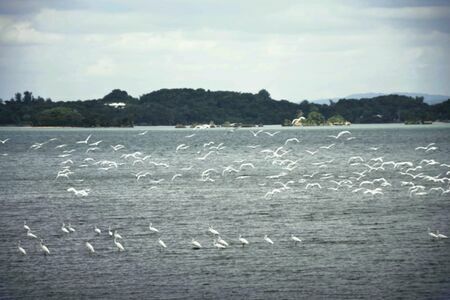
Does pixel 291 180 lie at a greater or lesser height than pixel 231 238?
lesser

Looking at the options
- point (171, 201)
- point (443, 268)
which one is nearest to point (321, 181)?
point (171, 201)

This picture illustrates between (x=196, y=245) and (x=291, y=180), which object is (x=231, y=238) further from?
(x=291, y=180)

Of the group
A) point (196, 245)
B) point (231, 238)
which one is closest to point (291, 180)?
point (231, 238)

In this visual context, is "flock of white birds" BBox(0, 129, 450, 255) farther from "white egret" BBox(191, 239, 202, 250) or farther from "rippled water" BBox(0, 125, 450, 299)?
"rippled water" BBox(0, 125, 450, 299)

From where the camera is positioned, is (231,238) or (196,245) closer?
(196,245)

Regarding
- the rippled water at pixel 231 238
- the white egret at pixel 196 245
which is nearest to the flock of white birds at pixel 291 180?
the white egret at pixel 196 245

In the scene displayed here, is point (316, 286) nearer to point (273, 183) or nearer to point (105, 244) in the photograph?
point (105, 244)

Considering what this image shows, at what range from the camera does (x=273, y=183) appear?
2744 inches

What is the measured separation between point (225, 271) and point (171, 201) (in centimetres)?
2286

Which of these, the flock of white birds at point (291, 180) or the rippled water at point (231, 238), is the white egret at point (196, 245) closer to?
the flock of white birds at point (291, 180)

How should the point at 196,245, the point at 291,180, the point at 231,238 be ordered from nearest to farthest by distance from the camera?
the point at 196,245, the point at 231,238, the point at 291,180

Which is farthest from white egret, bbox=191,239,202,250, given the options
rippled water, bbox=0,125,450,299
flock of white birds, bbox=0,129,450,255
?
rippled water, bbox=0,125,450,299

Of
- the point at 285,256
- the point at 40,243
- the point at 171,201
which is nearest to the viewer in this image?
the point at 285,256

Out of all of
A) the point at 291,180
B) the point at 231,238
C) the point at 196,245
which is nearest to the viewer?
the point at 196,245
